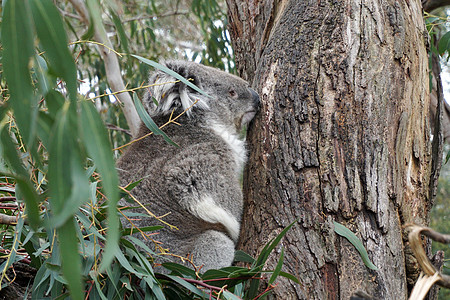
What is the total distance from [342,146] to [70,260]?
52.4 inches

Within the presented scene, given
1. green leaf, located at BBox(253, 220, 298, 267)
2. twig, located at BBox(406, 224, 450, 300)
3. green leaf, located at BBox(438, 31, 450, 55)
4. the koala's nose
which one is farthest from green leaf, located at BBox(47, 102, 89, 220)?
green leaf, located at BBox(438, 31, 450, 55)

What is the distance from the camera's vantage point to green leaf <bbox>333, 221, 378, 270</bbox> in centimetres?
181

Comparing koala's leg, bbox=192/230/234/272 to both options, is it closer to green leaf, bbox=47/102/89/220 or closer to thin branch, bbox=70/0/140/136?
green leaf, bbox=47/102/89/220

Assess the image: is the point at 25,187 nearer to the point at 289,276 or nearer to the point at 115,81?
the point at 289,276

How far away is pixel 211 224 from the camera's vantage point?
2635 millimetres

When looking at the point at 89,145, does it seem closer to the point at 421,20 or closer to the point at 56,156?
the point at 56,156

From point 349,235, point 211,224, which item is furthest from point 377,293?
point 211,224

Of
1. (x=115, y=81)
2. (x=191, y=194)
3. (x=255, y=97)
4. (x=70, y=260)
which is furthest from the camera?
(x=115, y=81)

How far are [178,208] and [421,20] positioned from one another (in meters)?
1.58

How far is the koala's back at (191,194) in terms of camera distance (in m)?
2.52

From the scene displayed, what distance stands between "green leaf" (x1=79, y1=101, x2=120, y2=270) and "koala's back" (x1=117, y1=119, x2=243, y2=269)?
146 centimetres

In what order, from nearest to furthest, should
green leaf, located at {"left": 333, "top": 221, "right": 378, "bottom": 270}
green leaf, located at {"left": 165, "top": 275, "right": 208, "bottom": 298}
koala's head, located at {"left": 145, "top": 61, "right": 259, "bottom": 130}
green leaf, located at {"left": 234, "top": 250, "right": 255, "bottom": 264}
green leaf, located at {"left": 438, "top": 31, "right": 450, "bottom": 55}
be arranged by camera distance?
green leaf, located at {"left": 333, "top": 221, "right": 378, "bottom": 270} < green leaf, located at {"left": 165, "top": 275, "right": 208, "bottom": 298} < green leaf, located at {"left": 234, "top": 250, "right": 255, "bottom": 264} < koala's head, located at {"left": 145, "top": 61, "right": 259, "bottom": 130} < green leaf, located at {"left": 438, "top": 31, "right": 450, "bottom": 55}

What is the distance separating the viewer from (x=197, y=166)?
8.79ft

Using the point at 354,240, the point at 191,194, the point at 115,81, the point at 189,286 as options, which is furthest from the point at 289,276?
the point at 115,81
